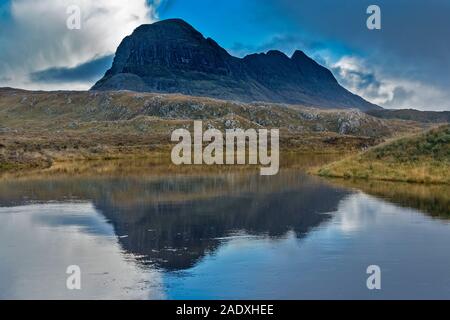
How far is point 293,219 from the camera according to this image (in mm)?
29266

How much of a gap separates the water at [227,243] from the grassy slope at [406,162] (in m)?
5.70

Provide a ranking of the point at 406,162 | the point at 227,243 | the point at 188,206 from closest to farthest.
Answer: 1. the point at 227,243
2. the point at 188,206
3. the point at 406,162

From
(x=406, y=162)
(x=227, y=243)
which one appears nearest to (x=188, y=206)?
(x=227, y=243)

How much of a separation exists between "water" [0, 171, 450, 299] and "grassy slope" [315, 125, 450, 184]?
18.7 feet

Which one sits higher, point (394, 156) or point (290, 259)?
point (394, 156)

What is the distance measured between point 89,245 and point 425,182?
31280 mm

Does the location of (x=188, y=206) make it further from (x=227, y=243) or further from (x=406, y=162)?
(x=406, y=162)

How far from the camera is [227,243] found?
75.7 feet

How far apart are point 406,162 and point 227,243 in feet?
107

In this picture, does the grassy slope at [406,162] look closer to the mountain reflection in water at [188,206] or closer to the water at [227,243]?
the mountain reflection in water at [188,206]

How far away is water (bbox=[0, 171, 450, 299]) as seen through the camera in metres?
16.8

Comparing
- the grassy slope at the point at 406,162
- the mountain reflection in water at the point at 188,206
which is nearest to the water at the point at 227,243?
the mountain reflection in water at the point at 188,206
